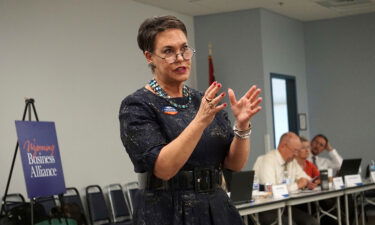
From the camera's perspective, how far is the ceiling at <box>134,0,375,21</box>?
954 cm

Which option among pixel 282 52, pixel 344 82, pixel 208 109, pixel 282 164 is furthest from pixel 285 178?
pixel 208 109

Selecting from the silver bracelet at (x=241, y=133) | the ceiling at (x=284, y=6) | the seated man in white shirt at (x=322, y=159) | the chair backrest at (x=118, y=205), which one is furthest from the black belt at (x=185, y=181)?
the seated man in white shirt at (x=322, y=159)

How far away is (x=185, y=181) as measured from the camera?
1.80 metres

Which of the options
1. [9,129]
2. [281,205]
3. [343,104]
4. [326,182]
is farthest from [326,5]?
[9,129]

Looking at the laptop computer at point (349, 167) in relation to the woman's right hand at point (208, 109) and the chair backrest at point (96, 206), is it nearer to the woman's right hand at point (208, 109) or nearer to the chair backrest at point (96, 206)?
the chair backrest at point (96, 206)

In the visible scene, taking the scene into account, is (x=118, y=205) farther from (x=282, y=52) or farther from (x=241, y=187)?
(x=282, y=52)

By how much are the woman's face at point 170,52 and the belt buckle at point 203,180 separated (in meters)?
0.26

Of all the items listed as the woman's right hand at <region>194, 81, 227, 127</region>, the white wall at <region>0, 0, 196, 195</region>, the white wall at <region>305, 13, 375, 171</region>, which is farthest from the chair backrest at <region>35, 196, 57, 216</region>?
the white wall at <region>305, 13, 375, 171</region>

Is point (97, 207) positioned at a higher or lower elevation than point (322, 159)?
lower

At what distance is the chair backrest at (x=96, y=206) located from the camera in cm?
762

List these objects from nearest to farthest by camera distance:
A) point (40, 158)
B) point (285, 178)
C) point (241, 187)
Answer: point (241, 187)
point (40, 158)
point (285, 178)

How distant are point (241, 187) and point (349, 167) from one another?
2.86 metres

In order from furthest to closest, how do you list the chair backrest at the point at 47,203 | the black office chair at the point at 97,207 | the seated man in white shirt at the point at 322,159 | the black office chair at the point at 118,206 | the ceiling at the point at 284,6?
the seated man in white shirt at the point at 322,159, the ceiling at the point at 284,6, the black office chair at the point at 118,206, the black office chair at the point at 97,207, the chair backrest at the point at 47,203

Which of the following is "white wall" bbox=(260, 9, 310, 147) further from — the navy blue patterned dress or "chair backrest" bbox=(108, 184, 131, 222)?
the navy blue patterned dress
